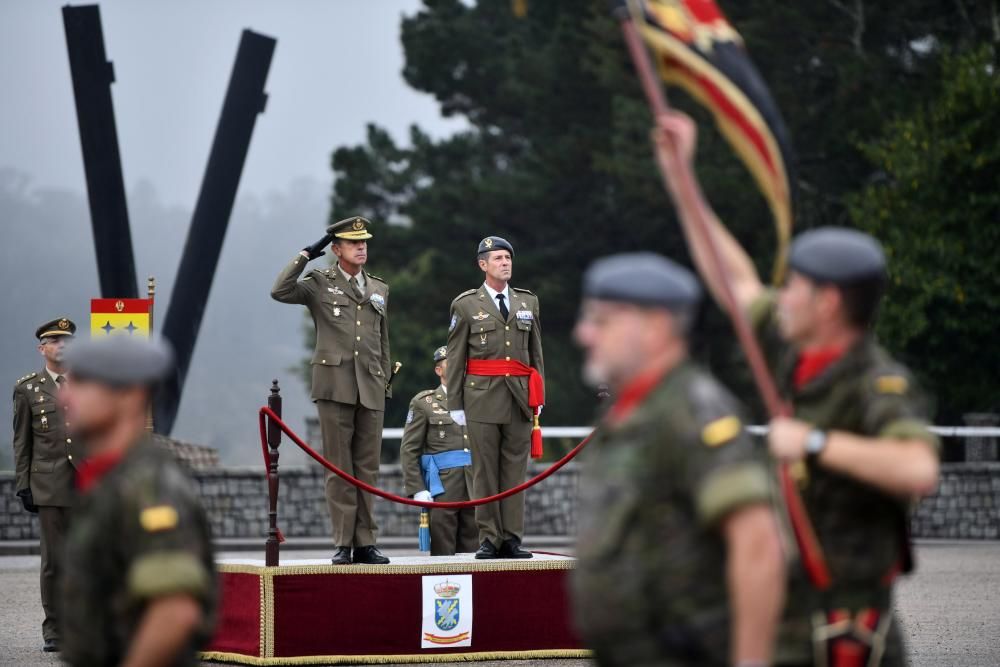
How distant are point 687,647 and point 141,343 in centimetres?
159

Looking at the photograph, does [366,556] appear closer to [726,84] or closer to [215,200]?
[726,84]

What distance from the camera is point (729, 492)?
12.3 ft

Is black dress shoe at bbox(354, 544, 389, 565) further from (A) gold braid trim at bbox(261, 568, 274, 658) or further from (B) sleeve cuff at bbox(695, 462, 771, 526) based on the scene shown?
(B) sleeve cuff at bbox(695, 462, 771, 526)

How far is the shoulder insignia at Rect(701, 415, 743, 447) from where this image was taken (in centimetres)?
384

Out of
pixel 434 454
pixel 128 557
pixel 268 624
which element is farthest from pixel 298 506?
pixel 128 557

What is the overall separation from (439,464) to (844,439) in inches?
404

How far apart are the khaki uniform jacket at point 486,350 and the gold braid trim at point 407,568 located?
1194mm

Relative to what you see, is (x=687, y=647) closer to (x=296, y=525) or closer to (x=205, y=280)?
(x=296, y=525)

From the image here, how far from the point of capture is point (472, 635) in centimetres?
1060

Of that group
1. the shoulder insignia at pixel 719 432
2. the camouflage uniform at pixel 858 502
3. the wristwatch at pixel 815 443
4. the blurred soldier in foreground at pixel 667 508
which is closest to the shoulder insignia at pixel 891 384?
the camouflage uniform at pixel 858 502

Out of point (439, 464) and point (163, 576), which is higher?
point (439, 464)

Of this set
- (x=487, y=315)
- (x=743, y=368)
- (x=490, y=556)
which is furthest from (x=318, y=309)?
(x=743, y=368)

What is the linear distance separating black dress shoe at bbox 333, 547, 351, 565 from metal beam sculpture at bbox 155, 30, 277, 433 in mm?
12253

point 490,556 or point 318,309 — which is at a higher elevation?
point 318,309
